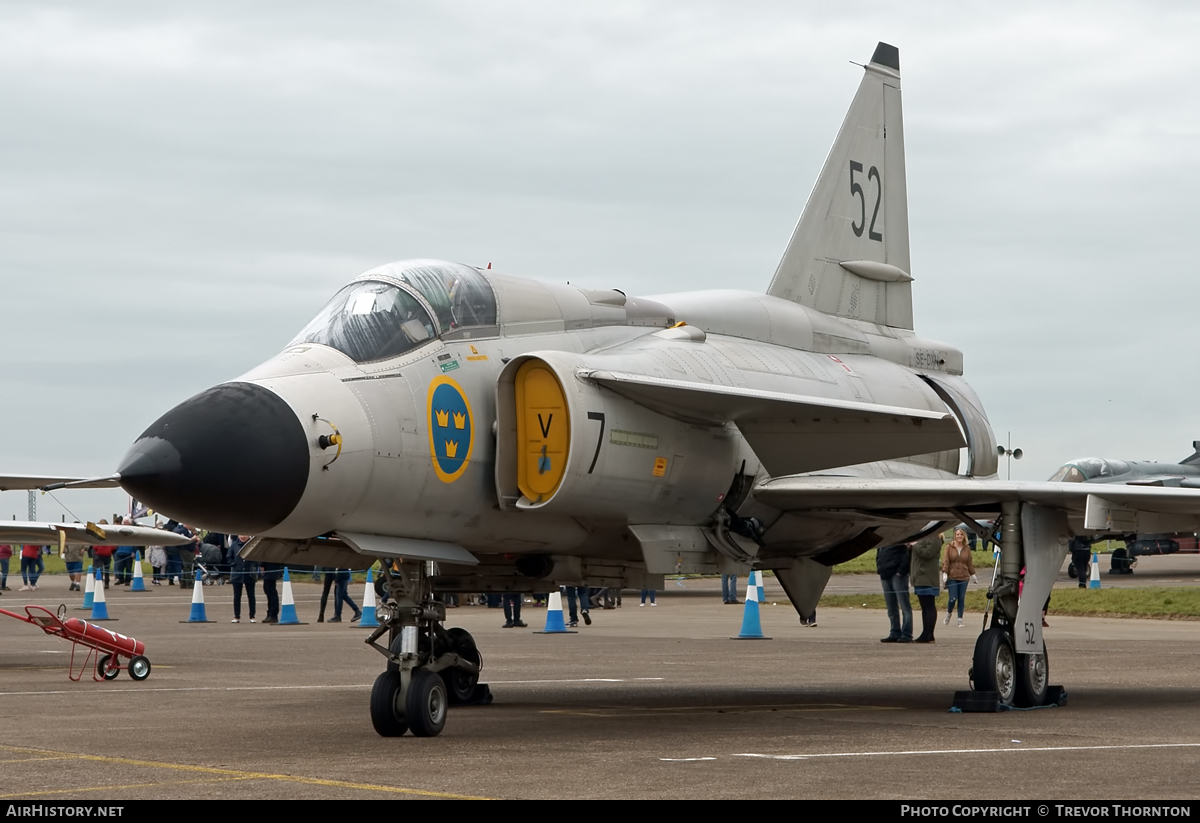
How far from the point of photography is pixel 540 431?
33.4ft

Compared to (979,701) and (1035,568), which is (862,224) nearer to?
(1035,568)

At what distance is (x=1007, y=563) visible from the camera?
39.9ft

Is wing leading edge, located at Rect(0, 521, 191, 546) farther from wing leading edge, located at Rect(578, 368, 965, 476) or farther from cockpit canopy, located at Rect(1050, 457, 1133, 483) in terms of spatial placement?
cockpit canopy, located at Rect(1050, 457, 1133, 483)

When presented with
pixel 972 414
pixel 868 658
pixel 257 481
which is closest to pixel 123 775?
pixel 257 481

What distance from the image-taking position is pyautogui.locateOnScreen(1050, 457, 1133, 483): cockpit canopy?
43.7 metres

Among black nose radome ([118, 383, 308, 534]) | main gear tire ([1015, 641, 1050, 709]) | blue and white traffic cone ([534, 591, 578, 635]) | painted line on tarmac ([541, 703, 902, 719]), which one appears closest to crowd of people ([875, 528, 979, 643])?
blue and white traffic cone ([534, 591, 578, 635])

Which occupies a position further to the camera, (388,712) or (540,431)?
(540,431)

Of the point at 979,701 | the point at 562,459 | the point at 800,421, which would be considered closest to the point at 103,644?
the point at 562,459

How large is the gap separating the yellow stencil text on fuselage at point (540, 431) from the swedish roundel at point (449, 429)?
0.36 metres

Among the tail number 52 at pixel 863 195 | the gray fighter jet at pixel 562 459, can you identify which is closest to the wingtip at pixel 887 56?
the tail number 52 at pixel 863 195

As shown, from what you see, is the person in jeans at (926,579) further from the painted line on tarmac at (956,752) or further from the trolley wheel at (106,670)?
the painted line on tarmac at (956,752)

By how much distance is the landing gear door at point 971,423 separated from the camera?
585 inches

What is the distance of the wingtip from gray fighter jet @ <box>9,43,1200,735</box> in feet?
11.8

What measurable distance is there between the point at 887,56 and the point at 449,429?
8.71 meters
